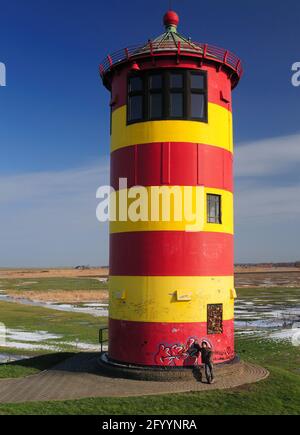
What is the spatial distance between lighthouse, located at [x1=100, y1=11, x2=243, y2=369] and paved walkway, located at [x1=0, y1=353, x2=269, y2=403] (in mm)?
873

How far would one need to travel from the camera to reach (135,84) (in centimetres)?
1769

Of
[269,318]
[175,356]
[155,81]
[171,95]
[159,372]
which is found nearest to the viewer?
[159,372]

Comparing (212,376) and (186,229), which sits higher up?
(186,229)

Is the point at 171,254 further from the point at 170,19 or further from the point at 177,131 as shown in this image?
the point at 170,19

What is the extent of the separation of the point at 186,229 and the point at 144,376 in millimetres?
5443

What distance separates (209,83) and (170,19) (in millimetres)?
4017

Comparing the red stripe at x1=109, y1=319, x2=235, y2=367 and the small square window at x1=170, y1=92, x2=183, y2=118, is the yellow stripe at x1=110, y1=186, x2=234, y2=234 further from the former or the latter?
the red stripe at x1=109, y1=319, x2=235, y2=367

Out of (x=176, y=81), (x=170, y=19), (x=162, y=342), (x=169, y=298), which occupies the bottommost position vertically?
(x=162, y=342)

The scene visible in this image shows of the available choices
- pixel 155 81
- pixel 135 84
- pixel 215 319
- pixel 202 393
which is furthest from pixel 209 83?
pixel 202 393

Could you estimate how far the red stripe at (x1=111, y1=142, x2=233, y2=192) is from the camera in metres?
16.8

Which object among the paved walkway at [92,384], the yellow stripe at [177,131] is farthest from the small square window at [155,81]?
the paved walkway at [92,384]

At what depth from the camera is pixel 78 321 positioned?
125ft
